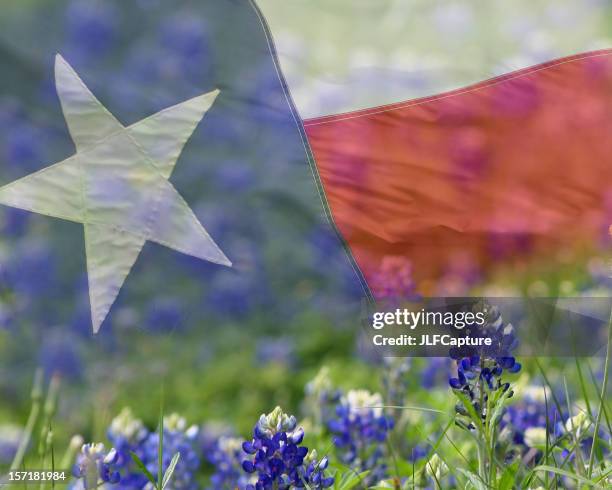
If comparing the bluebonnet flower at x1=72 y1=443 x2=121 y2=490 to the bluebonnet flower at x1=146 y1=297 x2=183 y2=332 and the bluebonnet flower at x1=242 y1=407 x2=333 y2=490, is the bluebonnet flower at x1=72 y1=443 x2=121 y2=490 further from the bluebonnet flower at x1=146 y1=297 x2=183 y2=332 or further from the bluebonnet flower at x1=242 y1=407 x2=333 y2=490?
the bluebonnet flower at x1=146 y1=297 x2=183 y2=332

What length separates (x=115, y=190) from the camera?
2.01 m

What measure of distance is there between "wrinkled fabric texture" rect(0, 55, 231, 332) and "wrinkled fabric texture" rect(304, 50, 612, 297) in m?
0.32

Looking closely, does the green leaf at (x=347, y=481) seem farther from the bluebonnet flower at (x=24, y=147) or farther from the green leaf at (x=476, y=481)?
the bluebonnet flower at (x=24, y=147)

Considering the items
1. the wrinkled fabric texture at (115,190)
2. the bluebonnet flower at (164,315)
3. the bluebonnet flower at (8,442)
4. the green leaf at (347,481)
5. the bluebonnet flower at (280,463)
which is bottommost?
the green leaf at (347,481)

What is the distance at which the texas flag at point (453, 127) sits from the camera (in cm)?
198

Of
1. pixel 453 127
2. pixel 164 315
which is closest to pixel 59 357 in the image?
pixel 164 315

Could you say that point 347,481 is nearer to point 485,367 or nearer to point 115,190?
point 485,367

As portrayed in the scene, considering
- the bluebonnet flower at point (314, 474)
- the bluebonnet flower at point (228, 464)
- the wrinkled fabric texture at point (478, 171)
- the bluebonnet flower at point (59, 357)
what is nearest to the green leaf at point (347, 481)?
the bluebonnet flower at point (314, 474)

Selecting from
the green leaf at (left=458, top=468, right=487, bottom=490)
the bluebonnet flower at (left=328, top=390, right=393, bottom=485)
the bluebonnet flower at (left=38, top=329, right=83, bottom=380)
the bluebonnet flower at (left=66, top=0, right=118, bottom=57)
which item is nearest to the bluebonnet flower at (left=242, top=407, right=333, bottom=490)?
the green leaf at (left=458, top=468, right=487, bottom=490)

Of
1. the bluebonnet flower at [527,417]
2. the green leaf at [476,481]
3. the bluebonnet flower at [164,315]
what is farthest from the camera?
the bluebonnet flower at [164,315]

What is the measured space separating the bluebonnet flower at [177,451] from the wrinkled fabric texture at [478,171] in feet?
1.68

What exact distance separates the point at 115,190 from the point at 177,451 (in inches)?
25.0

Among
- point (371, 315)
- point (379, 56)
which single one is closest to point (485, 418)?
point (371, 315)

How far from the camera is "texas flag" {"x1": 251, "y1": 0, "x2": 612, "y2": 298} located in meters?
1.98
